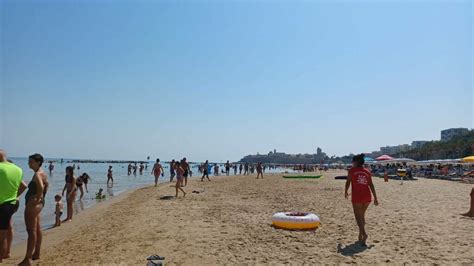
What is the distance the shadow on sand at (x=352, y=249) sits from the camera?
19.7ft

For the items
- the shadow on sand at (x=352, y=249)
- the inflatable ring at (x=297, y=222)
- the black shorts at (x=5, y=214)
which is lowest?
the shadow on sand at (x=352, y=249)

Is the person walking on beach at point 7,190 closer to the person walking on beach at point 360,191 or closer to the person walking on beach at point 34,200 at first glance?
the person walking on beach at point 34,200

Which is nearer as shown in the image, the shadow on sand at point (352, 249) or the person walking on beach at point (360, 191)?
the shadow on sand at point (352, 249)

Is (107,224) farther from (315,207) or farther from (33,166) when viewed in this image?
(315,207)

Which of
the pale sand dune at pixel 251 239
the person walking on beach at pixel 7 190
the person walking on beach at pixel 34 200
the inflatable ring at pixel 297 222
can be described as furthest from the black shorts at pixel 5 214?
the inflatable ring at pixel 297 222

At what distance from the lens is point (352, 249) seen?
6.21 metres

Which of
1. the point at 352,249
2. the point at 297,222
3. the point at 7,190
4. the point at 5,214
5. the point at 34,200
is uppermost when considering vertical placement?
the point at 7,190

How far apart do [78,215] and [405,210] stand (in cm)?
1053

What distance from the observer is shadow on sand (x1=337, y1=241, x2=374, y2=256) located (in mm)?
6014

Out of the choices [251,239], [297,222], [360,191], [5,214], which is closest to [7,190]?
[5,214]

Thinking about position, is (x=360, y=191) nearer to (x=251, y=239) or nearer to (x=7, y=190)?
(x=251, y=239)

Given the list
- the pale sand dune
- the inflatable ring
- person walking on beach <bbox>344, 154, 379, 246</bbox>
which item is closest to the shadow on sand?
the pale sand dune

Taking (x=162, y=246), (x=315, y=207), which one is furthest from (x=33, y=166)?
(x=315, y=207)

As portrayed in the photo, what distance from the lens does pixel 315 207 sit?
11555 mm
